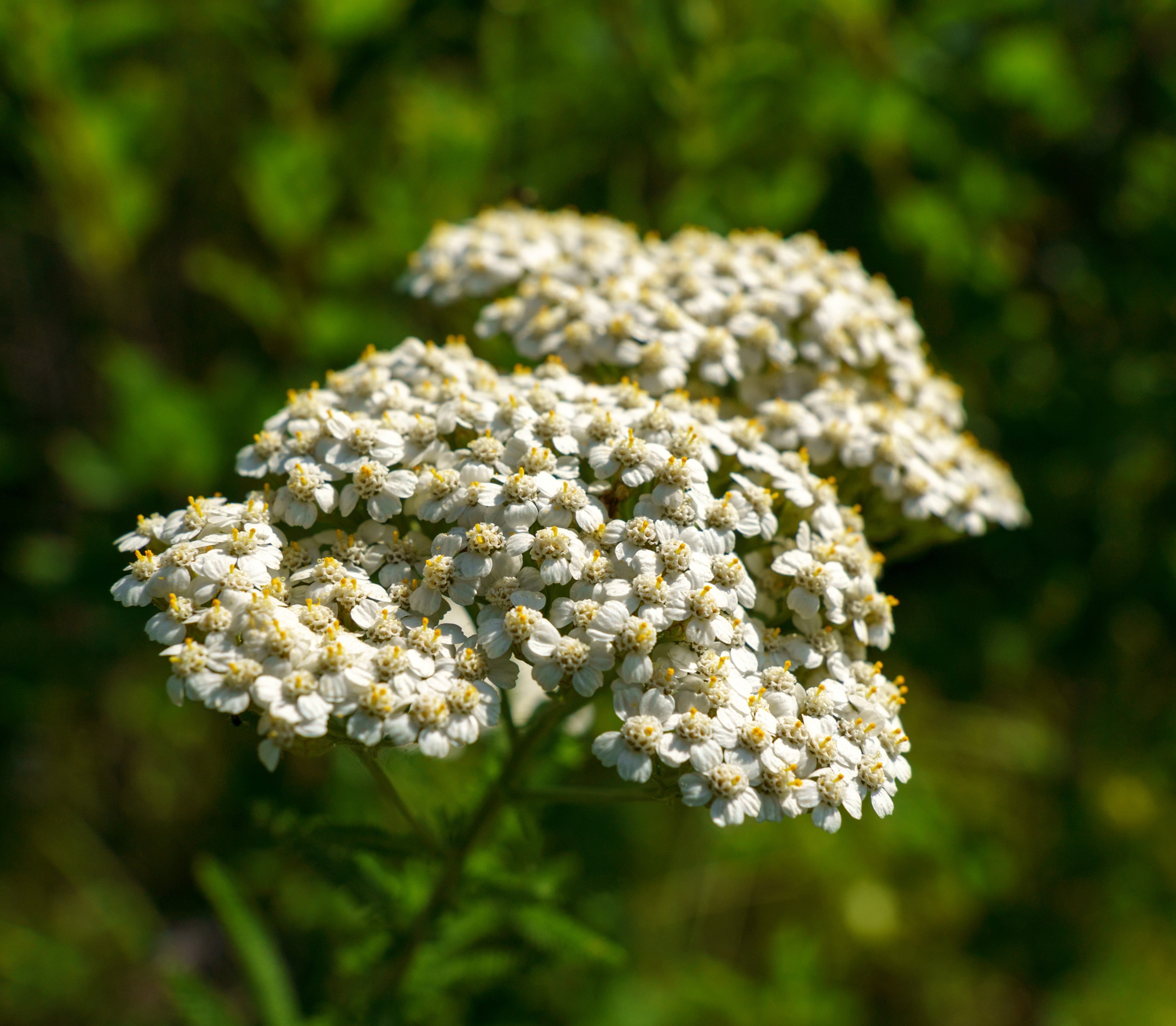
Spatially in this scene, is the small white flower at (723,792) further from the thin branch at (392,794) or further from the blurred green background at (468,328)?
the blurred green background at (468,328)

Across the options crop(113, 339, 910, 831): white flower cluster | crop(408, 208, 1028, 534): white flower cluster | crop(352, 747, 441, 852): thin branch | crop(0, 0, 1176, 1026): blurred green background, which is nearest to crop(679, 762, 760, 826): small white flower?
crop(113, 339, 910, 831): white flower cluster

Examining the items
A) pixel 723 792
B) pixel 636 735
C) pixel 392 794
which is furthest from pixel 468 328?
pixel 723 792

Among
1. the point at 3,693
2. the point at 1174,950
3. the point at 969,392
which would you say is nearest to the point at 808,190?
the point at 969,392

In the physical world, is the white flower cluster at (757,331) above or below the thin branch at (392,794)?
above

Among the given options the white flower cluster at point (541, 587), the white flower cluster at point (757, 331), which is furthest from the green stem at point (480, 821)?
the white flower cluster at point (757, 331)

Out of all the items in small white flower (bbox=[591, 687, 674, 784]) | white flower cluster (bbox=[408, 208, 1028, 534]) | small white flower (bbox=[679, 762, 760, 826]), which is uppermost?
white flower cluster (bbox=[408, 208, 1028, 534])

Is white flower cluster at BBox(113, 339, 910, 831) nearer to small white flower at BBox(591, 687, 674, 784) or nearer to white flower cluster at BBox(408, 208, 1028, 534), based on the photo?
small white flower at BBox(591, 687, 674, 784)
